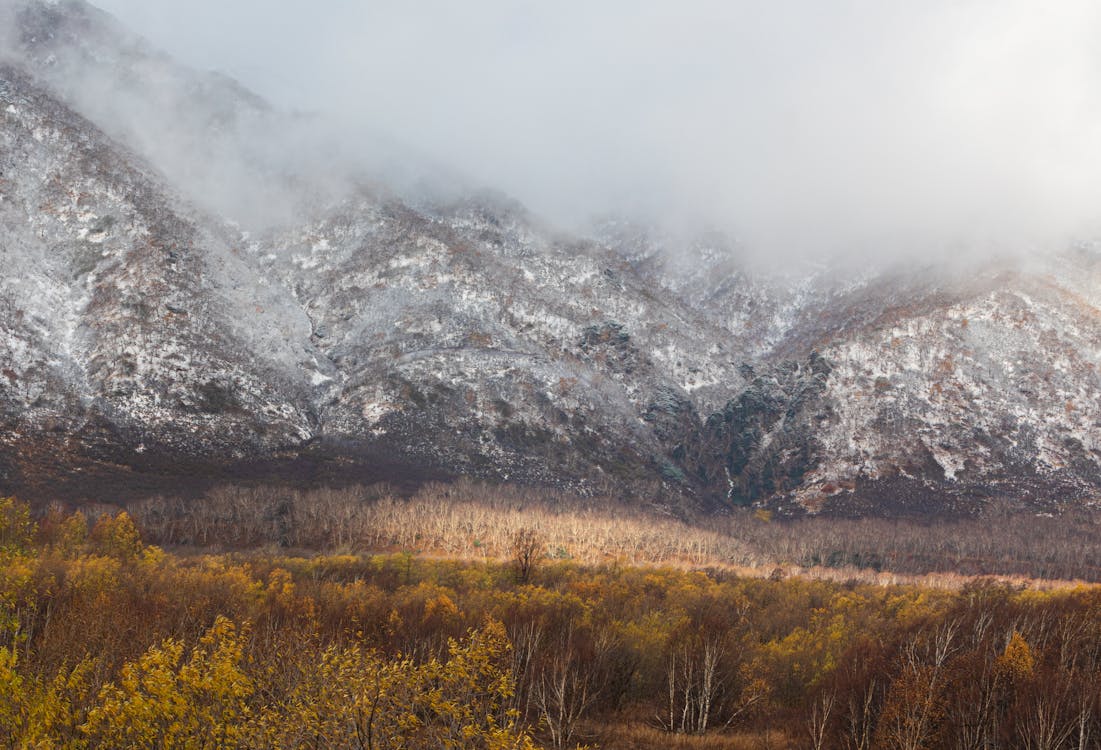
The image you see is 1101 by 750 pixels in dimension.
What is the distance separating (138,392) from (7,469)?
43.3 meters

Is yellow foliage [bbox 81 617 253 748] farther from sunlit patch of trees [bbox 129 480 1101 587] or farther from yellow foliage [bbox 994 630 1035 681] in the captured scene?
sunlit patch of trees [bbox 129 480 1101 587]

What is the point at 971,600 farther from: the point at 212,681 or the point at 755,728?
the point at 212,681

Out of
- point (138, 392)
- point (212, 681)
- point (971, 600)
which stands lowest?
point (971, 600)

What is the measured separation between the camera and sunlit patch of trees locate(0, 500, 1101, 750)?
1975cm

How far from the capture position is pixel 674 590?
316 ft

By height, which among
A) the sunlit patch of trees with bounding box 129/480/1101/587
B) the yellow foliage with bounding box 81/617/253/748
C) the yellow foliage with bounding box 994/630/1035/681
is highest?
the yellow foliage with bounding box 81/617/253/748

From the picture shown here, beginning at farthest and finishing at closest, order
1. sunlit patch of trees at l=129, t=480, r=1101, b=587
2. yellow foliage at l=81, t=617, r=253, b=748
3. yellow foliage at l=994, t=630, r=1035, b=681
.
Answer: sunlit patch of trees at l=129, t=480, r=1101, b=587
yellow foliage at l=994, t=630, r=1035, b=681
yellow foliage at l=81, t=617, r=253, b=748

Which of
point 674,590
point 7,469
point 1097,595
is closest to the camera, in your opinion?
point 1097,595

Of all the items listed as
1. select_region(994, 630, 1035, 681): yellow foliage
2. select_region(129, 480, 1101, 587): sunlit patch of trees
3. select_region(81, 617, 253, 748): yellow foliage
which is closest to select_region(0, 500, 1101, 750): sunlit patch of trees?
select_region(81, 617, 253, 748): yellow foliage

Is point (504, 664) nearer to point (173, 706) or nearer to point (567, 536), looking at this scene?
point (173, 706)

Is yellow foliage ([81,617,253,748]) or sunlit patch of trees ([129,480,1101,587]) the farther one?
sunlit patch of trees ([129,480,1101,587])

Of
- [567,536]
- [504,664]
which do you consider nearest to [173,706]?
[504,664]

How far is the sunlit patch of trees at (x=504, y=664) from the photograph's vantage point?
19.8 meters

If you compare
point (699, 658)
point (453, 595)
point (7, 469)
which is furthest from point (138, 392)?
point (699, 658)
